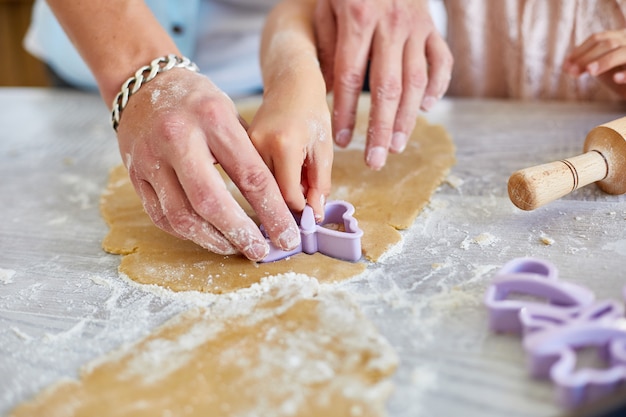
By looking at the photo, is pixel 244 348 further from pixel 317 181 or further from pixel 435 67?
pixel 435 67

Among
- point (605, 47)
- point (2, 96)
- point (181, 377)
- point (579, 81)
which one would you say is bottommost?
point (2, 96)

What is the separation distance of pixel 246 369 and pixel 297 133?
352 mm

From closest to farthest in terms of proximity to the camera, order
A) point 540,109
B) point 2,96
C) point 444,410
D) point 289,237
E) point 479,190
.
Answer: point 444,410, point 289,237, point 479,190, point 540,109, point 2,96

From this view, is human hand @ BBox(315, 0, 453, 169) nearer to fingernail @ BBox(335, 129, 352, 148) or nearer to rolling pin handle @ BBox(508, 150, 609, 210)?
fingernail @ BBox(335, 129, 352, 148)

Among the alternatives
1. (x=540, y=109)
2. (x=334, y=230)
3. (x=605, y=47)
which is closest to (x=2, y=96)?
(x=334, y=230)

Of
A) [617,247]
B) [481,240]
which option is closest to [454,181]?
[481,240]

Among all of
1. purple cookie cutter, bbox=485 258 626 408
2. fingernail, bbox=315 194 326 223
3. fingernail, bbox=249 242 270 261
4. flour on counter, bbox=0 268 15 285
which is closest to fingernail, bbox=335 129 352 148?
fingernail, bbox=315 194 326 223

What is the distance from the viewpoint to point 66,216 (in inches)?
46.9

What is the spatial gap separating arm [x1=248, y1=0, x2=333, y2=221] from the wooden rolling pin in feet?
0.95

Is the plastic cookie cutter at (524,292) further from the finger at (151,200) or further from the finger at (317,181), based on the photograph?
the finger at (151,200)

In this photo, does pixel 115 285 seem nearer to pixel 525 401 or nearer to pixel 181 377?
pixel 181 377

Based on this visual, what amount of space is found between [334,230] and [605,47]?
69 centimetres

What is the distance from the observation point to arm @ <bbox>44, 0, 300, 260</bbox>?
0.88 m

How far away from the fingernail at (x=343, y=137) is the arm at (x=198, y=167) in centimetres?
28
